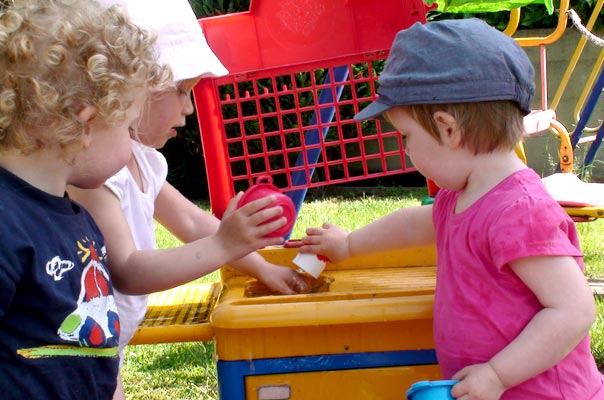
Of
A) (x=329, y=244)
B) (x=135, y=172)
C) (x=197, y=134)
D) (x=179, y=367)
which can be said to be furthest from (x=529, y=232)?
(x=197, y=134)

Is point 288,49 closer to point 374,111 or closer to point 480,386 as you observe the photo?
point 374,111

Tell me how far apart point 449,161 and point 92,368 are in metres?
0.71

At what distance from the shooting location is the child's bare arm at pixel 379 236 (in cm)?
174

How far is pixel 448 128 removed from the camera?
143 centimetres

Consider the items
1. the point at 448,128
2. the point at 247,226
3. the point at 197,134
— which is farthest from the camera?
the point at 197,134

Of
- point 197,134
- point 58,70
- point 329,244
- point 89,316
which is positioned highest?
→ point 58,70

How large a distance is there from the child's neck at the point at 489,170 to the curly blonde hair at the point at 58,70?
62 centimetres

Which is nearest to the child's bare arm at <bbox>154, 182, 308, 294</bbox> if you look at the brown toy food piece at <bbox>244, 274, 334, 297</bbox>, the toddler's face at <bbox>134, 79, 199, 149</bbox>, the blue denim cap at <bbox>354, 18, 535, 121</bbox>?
the brown toy food piece at <bbox>244, 274, 334, 297</bbox>

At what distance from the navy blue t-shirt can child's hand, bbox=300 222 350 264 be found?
580 mm

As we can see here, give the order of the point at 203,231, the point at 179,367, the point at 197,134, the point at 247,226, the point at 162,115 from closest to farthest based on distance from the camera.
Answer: the point at 247,226 → the point at 162,115 → the point at 203,231 → the point at 179,367 → the point at 197,134

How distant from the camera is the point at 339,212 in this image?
5184 mm

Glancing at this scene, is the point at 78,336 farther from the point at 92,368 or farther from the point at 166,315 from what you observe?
the point at 166,315

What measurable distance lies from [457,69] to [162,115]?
656 mm

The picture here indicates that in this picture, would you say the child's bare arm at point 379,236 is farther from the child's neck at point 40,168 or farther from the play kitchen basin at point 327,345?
the child's neck at point 40,168
